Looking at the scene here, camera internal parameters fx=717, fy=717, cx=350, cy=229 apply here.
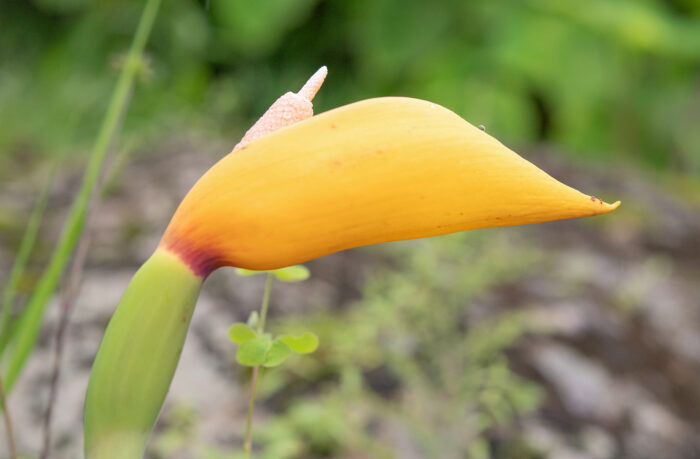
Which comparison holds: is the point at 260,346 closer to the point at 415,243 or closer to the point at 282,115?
the point at 282,115

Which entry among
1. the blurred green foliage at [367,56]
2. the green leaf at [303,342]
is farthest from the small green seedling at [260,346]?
the blurred green foliage at [367,56]

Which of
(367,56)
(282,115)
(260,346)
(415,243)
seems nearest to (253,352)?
(260,346)

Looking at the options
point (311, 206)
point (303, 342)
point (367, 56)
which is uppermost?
point (311, 206)

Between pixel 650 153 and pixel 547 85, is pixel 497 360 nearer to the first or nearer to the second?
pixel 547 85

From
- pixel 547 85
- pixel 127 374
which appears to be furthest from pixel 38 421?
pixel 547 85

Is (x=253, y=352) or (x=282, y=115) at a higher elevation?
(x=282, y=115)

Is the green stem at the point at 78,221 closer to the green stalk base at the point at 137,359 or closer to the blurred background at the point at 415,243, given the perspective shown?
the blurred background at the point at 415,243

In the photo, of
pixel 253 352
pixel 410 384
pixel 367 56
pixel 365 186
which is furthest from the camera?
pixel 367 56
